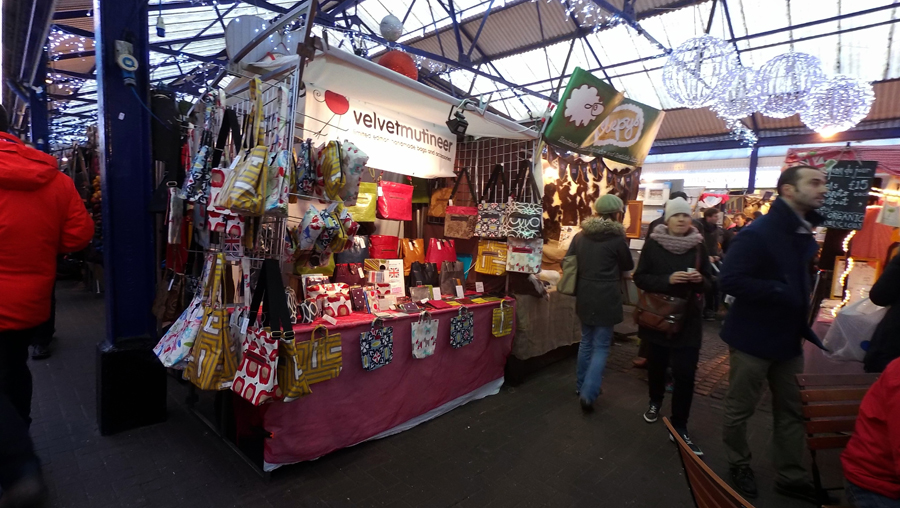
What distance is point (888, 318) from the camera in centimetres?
244

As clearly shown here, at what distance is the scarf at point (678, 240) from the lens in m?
3.02

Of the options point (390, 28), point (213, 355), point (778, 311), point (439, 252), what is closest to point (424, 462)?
point (213, 355)

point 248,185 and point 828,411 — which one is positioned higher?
point 248,185

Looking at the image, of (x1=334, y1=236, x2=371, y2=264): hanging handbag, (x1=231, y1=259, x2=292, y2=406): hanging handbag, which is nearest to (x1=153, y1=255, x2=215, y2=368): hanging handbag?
A: (x1=231, y1=259, x2=292, y2=406): hanging handbag

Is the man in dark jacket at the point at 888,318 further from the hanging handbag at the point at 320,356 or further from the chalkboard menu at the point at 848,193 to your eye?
the hanging handbag at the point at 320,356

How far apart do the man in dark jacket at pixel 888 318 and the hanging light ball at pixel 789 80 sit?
306cm

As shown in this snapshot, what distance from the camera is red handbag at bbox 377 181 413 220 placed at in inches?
150

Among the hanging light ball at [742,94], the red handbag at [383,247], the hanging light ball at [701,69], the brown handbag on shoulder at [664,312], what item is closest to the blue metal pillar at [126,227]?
the red handbag at [383,247]

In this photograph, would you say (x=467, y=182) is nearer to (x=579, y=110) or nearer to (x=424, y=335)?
(x=579, y=110)

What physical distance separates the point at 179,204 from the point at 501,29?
401 inches

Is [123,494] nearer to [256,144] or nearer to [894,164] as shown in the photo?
[256,144]

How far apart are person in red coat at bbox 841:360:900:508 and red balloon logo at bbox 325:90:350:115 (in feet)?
10.00

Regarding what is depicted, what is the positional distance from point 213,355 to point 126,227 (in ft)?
4.17

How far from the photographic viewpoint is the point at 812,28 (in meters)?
8.45
